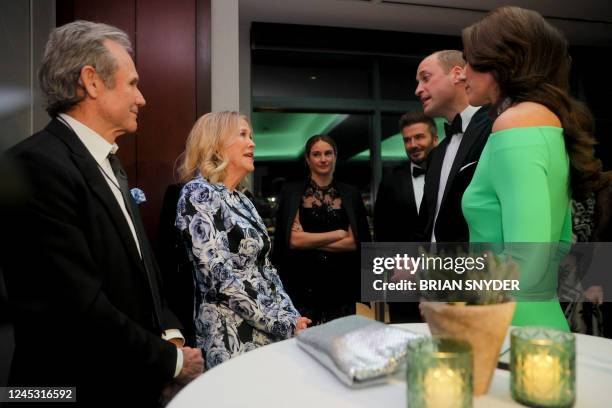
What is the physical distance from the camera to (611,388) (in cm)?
73

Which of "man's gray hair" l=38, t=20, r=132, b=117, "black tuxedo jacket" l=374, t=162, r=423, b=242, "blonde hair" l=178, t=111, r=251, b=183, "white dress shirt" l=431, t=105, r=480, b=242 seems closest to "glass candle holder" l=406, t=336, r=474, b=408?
"man's gray hair" l=38, t=20, r=132, b=117

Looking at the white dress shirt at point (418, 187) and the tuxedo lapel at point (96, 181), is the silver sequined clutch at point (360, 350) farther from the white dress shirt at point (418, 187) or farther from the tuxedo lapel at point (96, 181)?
the white dress shirt at point (418, 187)

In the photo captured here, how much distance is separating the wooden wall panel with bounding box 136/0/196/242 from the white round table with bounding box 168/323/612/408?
2.11 m

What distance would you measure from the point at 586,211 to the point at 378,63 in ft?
10.2

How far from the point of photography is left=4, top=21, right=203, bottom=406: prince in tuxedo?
3.48 ft

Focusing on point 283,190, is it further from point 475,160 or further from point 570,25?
point 570,25

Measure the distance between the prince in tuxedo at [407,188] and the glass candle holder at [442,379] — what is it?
7.94 feet

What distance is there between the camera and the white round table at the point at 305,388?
0.68m

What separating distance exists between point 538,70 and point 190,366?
129cm

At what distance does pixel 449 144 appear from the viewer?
2043 mm

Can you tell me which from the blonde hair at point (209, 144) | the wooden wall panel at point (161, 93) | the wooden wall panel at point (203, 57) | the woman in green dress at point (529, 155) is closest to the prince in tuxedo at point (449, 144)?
the woman in green dress at point (529, 155)

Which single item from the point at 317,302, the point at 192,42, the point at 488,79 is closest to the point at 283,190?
the point at 317,302

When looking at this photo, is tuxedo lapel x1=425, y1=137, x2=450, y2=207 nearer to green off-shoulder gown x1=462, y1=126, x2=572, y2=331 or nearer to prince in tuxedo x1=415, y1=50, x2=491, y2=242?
prince in tuxedo x1=415, y1=50, x2=491, y2=242

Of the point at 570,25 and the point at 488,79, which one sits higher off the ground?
the point at 570,25
